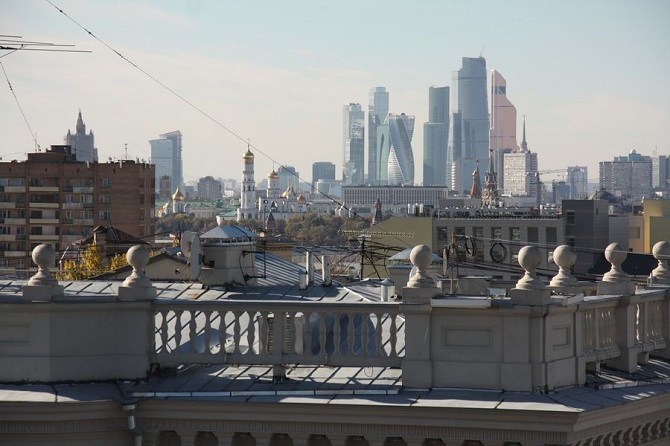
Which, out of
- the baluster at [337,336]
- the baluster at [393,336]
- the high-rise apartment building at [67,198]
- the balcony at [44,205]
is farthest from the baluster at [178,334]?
the balcony at [44,205]

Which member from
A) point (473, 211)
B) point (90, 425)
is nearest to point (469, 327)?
point (90, 425)

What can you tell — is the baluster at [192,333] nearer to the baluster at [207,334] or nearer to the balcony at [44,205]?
the baluster at [207,334]

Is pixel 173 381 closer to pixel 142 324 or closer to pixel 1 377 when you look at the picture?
pixel 142 324

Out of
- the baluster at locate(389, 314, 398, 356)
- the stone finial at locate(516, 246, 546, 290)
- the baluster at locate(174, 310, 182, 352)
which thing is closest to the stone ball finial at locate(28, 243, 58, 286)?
the baluster at locate(174, 310, 182, 352)

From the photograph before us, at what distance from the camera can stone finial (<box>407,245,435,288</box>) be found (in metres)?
13.3

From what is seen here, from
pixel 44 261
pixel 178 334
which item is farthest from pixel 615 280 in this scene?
pixel 44 261

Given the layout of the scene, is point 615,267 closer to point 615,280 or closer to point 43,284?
point 615,280

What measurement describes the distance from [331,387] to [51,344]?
244 cm

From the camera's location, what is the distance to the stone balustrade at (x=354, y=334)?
13117 mm

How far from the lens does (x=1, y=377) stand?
45.5 feet

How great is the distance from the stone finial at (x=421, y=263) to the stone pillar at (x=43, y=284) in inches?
122

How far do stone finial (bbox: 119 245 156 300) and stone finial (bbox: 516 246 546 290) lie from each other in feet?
10.7

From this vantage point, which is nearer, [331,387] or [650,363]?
[331,387]

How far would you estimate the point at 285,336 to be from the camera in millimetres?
14062
